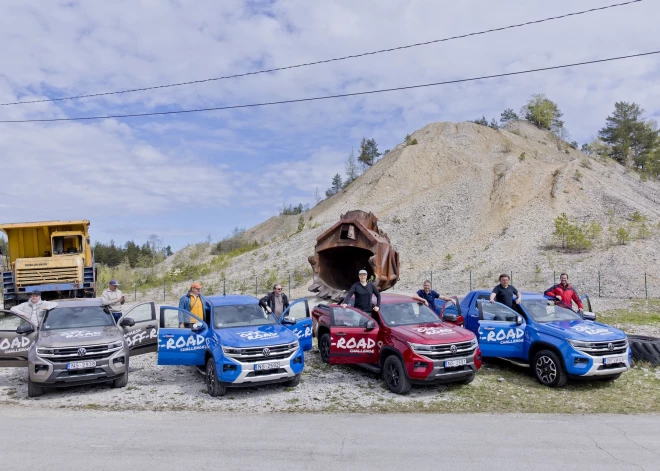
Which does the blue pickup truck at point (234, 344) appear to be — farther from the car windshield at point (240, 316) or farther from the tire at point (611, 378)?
the tire at point (611, 378)

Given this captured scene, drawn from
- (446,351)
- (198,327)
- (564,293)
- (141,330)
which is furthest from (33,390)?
(564,293)

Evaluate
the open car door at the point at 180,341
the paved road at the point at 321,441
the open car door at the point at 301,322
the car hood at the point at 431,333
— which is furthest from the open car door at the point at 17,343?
the car hood at the point at 431,333

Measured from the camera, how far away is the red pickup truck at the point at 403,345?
28.6 ft

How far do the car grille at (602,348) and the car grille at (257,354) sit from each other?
5039 millimetres

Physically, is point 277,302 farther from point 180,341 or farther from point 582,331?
point 582,331

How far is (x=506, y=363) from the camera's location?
1116cm

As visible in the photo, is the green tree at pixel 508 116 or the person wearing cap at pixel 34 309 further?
the green tree at pixel 508 116

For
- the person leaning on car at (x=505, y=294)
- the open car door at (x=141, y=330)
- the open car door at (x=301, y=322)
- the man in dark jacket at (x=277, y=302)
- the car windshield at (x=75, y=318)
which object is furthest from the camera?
the man in dark jacket at (x=277, y=302)

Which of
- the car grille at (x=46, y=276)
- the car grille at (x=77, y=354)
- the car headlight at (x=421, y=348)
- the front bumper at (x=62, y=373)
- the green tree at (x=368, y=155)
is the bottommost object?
the front bumper at (x=62, y=373)

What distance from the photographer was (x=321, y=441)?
6.73 metres

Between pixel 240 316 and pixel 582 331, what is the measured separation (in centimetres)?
619

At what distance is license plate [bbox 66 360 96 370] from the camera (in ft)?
28.6

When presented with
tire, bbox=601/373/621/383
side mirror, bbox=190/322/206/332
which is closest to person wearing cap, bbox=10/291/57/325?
side mirror, bbox=190/322/206/332

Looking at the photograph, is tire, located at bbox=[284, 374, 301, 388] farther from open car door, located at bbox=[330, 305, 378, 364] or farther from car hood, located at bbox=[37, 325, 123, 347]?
car hood, located at bbox=[37, 325, 123, 347]
